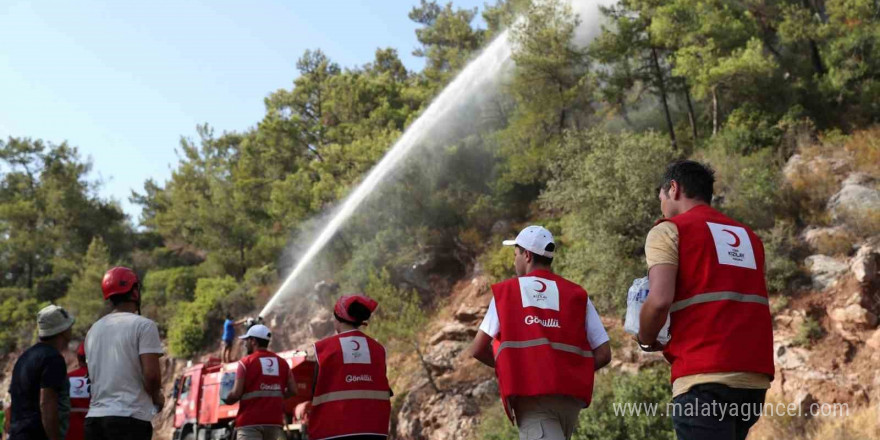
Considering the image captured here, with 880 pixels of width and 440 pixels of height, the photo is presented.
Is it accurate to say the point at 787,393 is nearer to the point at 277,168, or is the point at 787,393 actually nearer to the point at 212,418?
the point at 212,418

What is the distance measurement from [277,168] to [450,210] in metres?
13.3

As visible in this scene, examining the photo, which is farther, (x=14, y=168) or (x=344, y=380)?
(x=14, y=168)

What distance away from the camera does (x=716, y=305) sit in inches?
153

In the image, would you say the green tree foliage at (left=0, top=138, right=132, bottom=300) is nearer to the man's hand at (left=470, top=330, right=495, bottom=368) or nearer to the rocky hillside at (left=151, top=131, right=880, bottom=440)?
the rocky hillside at (left=151, top=131, right=880, bottom=440)

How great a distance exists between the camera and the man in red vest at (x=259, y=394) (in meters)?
8.72

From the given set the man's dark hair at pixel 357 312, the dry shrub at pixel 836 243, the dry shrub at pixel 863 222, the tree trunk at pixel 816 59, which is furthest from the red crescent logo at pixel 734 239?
the tree trunk at pixel 816 59

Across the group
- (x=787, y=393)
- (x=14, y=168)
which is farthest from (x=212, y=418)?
(x=14, y=168)

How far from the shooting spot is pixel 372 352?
673 centimetres

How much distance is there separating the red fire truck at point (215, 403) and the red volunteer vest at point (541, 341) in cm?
1014

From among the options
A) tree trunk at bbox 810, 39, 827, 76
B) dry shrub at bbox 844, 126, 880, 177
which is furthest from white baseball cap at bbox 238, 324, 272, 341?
tree trunk at bbox 810, 39, 827, 76

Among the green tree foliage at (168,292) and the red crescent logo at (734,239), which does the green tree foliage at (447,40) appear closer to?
the green tree foliage at (168,292)

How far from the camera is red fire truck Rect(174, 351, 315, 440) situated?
48.2 ft

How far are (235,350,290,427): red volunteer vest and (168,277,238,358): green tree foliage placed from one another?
23.4 metres

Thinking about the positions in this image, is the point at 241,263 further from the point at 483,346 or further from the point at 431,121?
the point at 483,346
